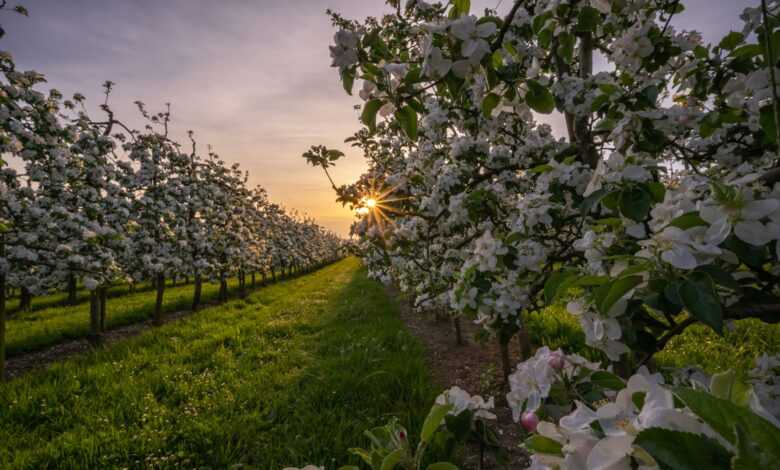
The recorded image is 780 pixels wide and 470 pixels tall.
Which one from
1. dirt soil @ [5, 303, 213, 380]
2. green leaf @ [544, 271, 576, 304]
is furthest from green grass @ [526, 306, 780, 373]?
dirt soil @ [5, 303, 213, 380]

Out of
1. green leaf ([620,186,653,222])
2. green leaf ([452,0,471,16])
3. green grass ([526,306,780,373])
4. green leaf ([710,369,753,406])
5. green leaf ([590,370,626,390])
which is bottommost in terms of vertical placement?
green grass ([526,306,780,373])

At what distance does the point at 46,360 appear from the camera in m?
7.14

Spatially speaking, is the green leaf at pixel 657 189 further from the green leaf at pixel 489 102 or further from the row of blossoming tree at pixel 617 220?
the green leaf at pixel 489 102

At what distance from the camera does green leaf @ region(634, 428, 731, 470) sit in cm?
42

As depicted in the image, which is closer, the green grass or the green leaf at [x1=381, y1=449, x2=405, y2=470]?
the green leaf at [x1=381, y1=449, x2=405, y2=470]

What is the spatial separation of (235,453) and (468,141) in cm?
333

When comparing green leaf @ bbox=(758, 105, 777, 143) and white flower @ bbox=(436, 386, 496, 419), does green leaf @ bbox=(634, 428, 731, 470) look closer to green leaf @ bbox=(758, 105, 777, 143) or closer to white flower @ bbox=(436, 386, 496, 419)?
white flower @ bbox=(436, 386, 496, 419)

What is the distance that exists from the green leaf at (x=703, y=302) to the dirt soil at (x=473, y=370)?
192 centimetres

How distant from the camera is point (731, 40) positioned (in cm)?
170

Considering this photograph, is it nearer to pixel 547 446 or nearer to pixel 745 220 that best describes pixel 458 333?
pixel 745 220

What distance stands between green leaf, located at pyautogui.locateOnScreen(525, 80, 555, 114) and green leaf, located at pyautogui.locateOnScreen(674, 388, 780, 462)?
1.06 m

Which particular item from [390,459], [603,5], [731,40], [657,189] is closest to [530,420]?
[390,459]

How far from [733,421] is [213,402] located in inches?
188

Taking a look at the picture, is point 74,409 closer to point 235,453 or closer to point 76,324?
point 235,453
